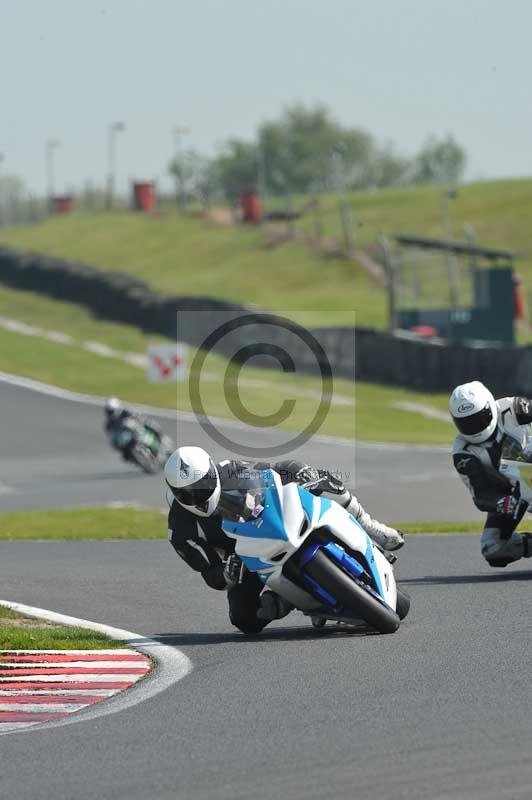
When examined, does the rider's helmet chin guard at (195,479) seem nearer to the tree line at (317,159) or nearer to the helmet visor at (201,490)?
the helmet visor at (201,490)

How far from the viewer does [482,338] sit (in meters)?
41.1

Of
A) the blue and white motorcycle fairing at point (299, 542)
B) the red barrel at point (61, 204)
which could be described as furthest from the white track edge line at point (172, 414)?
the red barrel at point (61, 204)

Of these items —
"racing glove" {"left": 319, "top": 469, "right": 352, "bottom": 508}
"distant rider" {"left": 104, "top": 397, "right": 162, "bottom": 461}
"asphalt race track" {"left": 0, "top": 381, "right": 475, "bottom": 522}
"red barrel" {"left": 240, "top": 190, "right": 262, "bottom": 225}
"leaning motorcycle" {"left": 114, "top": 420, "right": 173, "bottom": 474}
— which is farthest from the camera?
"red barrel" {"left": 240, "top": 190, "right": 262, "bottom": 225}

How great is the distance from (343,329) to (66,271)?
1703 centimetres

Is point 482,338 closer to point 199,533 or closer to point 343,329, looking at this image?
point 343,329

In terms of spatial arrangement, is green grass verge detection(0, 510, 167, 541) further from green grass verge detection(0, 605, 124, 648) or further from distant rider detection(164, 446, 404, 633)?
distant rider detection(164, 446, 404, 633)

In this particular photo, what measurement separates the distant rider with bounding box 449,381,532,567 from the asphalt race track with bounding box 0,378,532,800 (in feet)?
0.98

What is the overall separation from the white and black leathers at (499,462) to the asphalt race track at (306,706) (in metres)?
0.28

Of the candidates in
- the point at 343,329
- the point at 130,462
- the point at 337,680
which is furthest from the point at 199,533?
the point at 343,329

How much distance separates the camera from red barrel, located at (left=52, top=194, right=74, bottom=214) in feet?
266

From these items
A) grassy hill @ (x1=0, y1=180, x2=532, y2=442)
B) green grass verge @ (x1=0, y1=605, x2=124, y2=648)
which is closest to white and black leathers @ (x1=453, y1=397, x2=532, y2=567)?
green grass verge @ (x1=0, y1=605, x2=124, y2=648)

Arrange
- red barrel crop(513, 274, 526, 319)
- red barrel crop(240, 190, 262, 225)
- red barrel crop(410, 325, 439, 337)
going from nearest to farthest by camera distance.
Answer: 1. red barrel crop(410, 325, 439, 337)
2. red barrel crop(513, 274, 526, 319)
3. red barrel crop(240, 190, 262, 225)

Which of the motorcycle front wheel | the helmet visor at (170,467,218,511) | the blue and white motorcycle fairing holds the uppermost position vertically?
the helmet visor at (170,467,218,511)

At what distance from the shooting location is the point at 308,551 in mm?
8875
